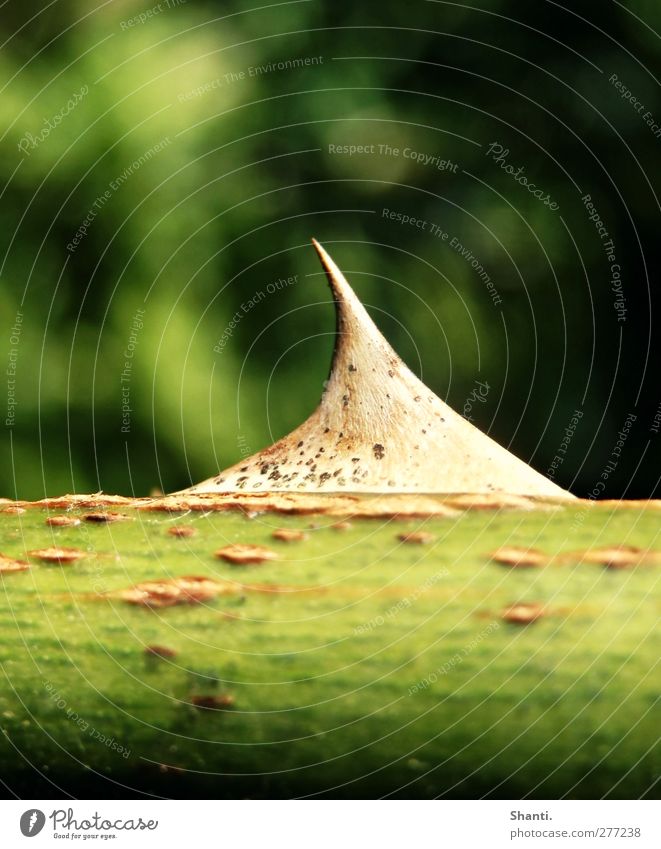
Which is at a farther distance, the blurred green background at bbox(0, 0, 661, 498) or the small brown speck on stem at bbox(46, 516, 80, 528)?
the blurred green background at bbox(0, 0, 661, 498)

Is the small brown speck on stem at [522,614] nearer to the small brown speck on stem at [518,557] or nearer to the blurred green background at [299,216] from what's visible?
the small brown speck on stem at [518,557]

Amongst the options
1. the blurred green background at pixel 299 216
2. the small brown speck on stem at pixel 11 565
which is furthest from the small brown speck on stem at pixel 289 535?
the blurred green background at pixel 299 216

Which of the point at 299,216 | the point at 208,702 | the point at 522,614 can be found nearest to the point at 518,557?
the point at 522,614

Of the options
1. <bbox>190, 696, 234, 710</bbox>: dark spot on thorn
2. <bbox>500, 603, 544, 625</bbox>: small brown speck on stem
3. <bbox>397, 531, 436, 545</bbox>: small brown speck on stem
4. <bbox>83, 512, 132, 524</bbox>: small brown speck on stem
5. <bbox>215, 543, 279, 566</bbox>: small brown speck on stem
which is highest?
<bbox>83, 512, 132, 524</bbox>: small brown speck on stem

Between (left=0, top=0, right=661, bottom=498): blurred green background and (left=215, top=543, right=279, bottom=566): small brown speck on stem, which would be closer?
(left=215, top=543, right=279, bottom=566): small brown speck on stem

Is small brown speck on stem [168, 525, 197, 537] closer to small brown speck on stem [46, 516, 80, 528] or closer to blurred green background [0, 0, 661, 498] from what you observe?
small brown speck on stem [46, 516, 80, 528]

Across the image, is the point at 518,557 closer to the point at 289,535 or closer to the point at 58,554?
the point at 289,535

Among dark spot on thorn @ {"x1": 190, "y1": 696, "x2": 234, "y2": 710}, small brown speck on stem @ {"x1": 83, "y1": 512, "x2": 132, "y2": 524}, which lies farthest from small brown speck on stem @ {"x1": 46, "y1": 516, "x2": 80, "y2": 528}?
dark spot on thorn @ {"x1": 190, "y1": 696, "x2": 234, "y2": 710}

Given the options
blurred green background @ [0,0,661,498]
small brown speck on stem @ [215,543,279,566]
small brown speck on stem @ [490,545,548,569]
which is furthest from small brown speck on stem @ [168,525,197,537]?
blurred green background @ [0,0,661,498]

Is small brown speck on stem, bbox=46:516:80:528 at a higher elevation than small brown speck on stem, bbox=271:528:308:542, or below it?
higher

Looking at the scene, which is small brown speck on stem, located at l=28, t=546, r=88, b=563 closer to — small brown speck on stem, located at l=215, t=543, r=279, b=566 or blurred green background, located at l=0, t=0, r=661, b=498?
small brown speck on stem, located at l=215, t=543, r=279, b=566
